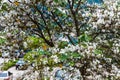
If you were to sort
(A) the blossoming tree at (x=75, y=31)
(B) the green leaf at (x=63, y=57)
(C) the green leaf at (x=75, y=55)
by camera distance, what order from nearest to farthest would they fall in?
1. (C) the green leaf at (x=75, y=55)
2. (B) the green leaf at (x=63, y=57)
3. (A) the blossoming tree at (x=75, y=31)

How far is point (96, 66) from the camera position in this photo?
30.5 feet

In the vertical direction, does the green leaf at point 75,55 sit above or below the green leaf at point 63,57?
above

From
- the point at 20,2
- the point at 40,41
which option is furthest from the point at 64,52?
the point at 40,41

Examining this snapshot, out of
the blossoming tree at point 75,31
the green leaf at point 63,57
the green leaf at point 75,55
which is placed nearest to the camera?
the green leaf at point 75,55

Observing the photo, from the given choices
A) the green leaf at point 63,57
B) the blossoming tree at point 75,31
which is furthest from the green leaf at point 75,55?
the green leaf at point 63,57

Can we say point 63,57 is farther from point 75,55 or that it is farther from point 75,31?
point 75,31

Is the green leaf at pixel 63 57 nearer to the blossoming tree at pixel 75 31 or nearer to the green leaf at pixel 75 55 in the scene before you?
the blossoming tree at pixel 75 31

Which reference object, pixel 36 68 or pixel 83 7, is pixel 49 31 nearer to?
pixel 83 7

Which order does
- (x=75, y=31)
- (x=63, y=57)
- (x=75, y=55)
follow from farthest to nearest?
(x=75, y=31), (x=63, y=57), (x=75, y=55)

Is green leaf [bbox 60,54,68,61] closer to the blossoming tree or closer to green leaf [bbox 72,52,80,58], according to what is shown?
the blossoming tree

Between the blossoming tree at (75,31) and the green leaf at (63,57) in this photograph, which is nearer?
the green leaf at (63,57)

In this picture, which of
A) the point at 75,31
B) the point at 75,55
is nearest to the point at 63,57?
the point at 75,55

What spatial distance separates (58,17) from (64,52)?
8.55 ft

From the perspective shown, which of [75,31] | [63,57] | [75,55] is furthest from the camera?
[75,31]
